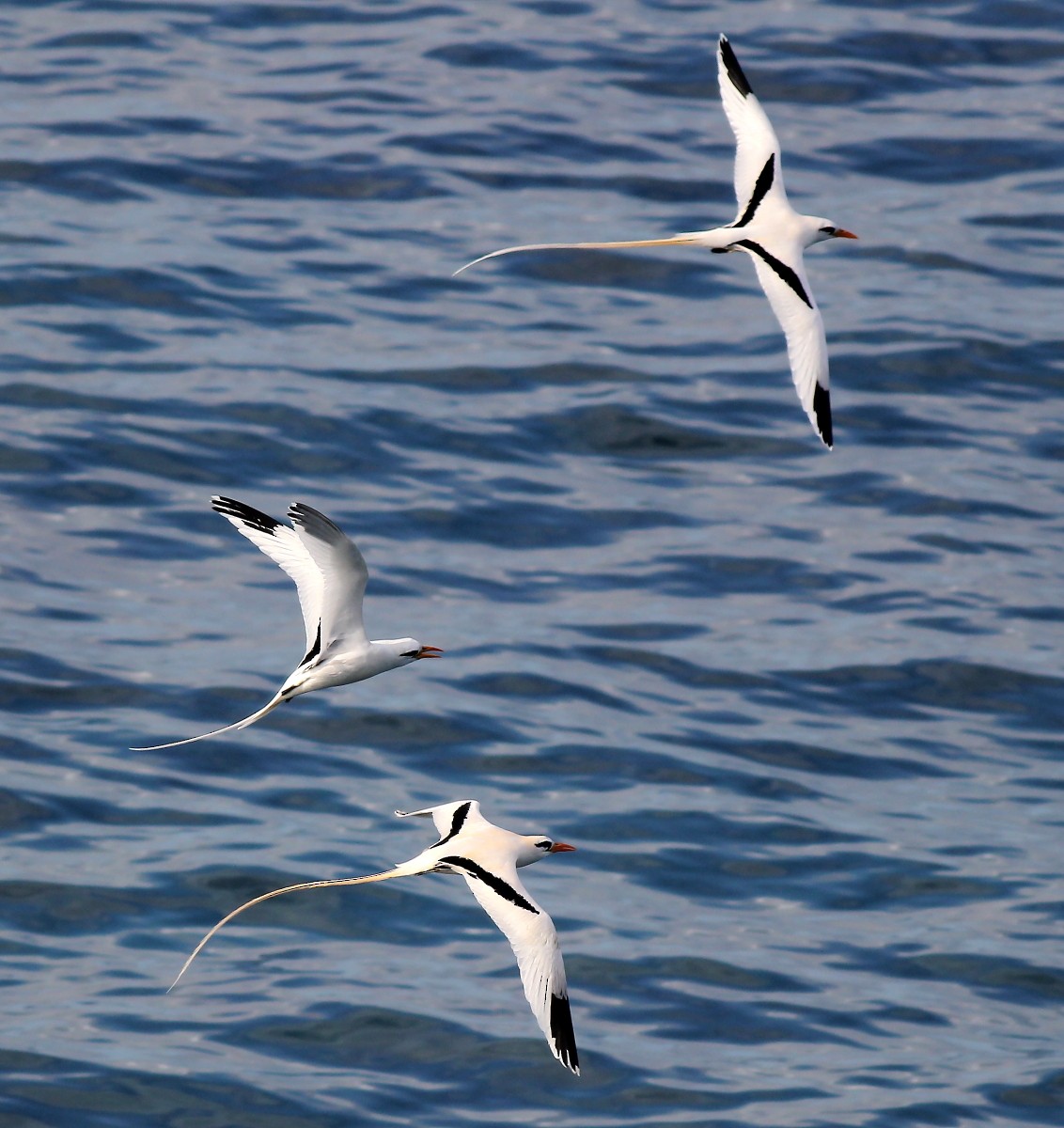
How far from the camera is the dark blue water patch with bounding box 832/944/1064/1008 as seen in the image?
19.1 metres

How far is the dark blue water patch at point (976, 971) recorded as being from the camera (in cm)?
1912

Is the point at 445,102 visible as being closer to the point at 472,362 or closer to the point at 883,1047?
the point at 472,362

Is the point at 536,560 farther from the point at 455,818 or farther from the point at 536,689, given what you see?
the point at 455,818

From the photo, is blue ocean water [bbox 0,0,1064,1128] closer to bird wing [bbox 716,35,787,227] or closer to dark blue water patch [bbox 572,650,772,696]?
dark blue water patch [bbox 572,650,772,696]

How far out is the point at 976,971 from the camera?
19250 millimetres

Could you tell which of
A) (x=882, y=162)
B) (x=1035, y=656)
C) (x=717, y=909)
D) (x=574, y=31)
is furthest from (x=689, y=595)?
(x=574, y=31)

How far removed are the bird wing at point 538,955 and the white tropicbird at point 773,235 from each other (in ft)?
13.1

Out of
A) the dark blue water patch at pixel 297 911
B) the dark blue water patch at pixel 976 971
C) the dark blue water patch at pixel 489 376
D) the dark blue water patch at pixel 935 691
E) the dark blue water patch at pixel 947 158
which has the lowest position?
the dark blue water patch at pixel 976 971

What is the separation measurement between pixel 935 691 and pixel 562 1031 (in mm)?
11214

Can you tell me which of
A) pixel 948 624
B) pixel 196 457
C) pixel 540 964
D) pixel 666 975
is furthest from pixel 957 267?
pixel 540 964

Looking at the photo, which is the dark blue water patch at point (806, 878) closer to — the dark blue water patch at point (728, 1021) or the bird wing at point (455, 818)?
the dark blue water patch at point (728, 1021)

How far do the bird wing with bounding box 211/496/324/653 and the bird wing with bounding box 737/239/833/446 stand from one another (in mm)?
3339

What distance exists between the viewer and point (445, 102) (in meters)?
32.3

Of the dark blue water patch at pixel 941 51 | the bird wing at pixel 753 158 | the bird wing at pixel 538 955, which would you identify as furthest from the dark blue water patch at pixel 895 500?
the bird wing at pixel 538 955
